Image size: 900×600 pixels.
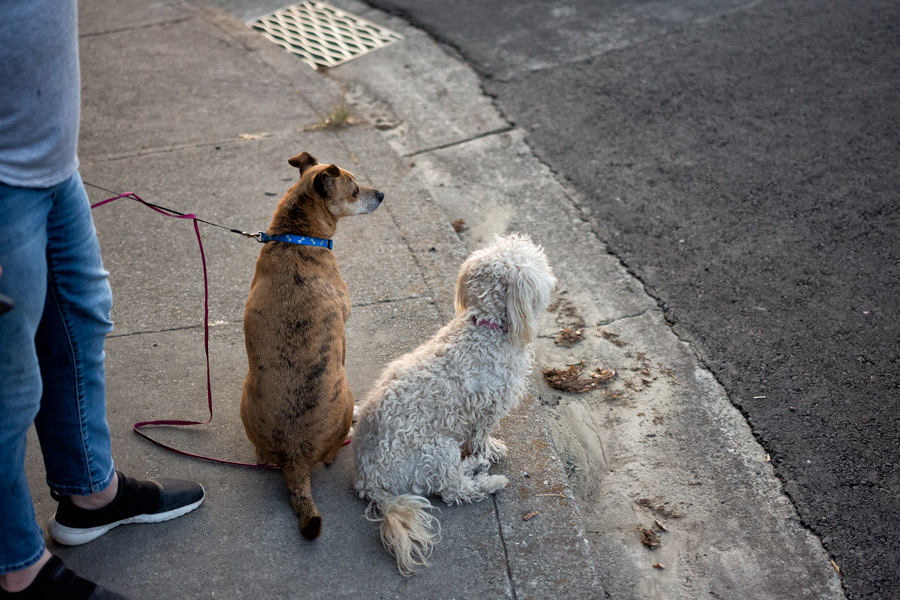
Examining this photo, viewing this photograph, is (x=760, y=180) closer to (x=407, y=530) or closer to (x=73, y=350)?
(x=407, y=530)

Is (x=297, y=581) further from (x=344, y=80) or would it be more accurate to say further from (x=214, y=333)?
(x=344, y=80)

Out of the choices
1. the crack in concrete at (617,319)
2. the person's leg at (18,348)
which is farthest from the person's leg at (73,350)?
the crack in concrete at (617,319)

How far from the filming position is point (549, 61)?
6410 millimetres

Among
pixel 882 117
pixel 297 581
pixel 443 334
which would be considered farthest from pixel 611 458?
pixel 882 117

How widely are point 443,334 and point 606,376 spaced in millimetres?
1110

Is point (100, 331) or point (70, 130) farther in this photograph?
point (100, 331)

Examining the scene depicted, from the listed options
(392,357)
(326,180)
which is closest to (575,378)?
(392,357)

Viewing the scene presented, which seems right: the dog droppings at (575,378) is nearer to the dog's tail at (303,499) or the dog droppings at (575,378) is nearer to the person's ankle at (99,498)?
the dog's tail at (303,499)

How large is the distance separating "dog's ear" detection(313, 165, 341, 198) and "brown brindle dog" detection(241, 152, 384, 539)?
0.26 m

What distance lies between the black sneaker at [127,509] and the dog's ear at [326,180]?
1315mm

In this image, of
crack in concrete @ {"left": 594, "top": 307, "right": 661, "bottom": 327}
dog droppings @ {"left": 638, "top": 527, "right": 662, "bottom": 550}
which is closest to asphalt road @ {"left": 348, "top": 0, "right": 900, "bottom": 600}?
crack in concrete @ {"left": 594, "top": 307, "right": 661, "bottom": 327}

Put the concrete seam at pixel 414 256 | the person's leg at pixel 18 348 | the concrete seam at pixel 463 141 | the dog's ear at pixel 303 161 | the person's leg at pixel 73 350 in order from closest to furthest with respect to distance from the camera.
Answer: the person's leg at pixel 18 348
the person's leg at pixel 73 350
the dog's ear at pixel 303 161
the concrete seam at pixel 414 256
the concrete seam at pixel 463 141

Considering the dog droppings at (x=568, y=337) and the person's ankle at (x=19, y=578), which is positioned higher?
the person's ankle at (x=19, y=578)

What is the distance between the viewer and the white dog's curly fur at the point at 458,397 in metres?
2.70
